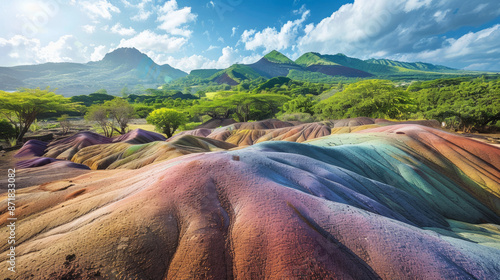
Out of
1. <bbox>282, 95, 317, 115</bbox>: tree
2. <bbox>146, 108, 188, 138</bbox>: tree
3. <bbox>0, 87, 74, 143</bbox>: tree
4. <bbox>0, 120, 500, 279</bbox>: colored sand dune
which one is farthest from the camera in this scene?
<bbox>282, 95, 317, 115</bbox>: tree

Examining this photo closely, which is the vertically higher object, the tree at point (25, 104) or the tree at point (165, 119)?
the tree at point (25, 104)

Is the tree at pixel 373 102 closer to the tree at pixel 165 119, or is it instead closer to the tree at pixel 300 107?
the tree at pixel 300 107

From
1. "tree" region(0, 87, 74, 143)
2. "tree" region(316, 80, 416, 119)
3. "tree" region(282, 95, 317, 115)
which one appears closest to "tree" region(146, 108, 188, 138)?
"tree" region(0, 87, 74, 143)

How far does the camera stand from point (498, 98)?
26688 millimetres

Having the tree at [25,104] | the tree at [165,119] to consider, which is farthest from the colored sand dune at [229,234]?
the tree at [165,119]

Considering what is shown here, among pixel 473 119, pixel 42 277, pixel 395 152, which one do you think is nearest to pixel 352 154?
pixel 395 152

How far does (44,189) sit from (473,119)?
4623 cm

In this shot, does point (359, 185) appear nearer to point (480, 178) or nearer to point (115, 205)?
point (115, 205)

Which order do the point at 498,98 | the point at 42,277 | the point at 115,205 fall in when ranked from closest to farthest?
the point at 42,277 → the point at 115,205 → the point at 498,98

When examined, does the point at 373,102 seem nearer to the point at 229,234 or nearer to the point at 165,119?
the point at 229,234

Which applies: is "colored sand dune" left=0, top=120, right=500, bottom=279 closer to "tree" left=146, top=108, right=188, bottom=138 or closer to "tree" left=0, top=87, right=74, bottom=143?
"tree" left=0, top=87, right=74, bottom=143

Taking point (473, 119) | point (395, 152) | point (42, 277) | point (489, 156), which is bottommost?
point (473, 119)

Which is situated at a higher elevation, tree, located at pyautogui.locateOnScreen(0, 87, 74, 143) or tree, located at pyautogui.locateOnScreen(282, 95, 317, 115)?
tree, located at pyautogui.locateOnScreen(0, 87, 74, 143)

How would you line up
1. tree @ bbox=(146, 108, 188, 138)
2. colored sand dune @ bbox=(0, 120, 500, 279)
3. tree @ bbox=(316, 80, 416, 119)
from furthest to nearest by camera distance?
tree @ bbox=(146, 108, 188, 138), tree @ bbox=(316, 80, 416, 119), colored sand dune @ bbox=(0, 120, 500, 279)
